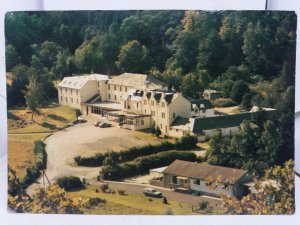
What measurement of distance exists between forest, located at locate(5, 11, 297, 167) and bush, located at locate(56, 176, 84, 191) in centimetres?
31

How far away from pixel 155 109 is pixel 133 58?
196mm

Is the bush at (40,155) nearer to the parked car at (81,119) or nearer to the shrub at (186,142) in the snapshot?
the parked car at (81,119)

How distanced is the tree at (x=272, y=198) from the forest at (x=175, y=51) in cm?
5

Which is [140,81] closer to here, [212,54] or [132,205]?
[212,54]

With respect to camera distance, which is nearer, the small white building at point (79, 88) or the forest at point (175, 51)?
the forest at point (175, 51)

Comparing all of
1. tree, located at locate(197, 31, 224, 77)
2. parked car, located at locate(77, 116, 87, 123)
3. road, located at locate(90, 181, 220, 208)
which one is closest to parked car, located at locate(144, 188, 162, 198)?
road, located at locate(90, 181, 220, 208)

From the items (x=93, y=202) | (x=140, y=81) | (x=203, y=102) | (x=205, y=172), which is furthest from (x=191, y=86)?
(x=93, y=202)

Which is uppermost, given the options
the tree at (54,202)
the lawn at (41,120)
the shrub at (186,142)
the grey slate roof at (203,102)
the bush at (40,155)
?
the grey slate roof at (203,102)

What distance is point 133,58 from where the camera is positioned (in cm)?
209

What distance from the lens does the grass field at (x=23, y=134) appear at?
2131mm

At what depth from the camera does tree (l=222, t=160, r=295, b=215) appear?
2074mm

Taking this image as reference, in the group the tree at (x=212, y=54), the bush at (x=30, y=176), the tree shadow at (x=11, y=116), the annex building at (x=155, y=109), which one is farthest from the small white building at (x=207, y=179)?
the tree shadow at (x=11, y=116)
